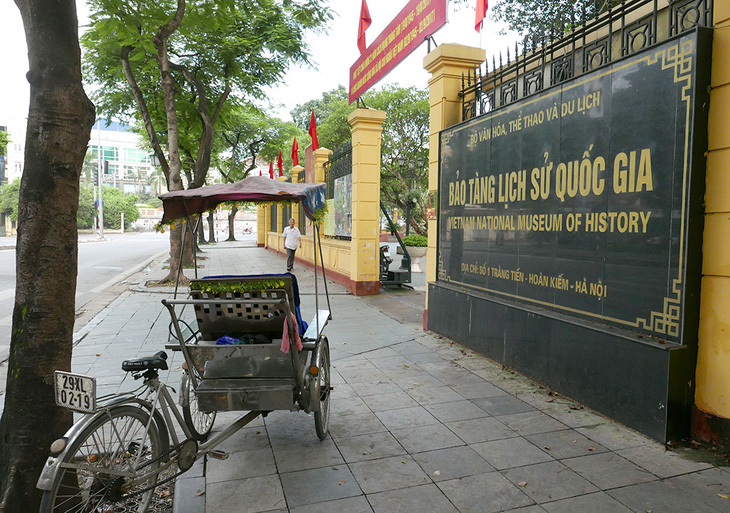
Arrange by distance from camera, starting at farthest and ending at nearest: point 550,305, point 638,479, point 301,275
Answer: point 301,275 → point 550,305 → point 638,479

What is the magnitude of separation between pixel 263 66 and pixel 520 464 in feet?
45.2

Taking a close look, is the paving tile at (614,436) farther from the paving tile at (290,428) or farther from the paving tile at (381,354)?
the paving tile at (381,354)

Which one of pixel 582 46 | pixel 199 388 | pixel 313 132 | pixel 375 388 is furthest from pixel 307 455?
pixel 313 132

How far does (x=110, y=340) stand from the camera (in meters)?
7.38

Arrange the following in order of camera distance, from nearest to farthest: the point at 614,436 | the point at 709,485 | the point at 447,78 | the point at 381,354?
the point at 709,485
the point at 614,436
the point at 381,354
the point at 447,78

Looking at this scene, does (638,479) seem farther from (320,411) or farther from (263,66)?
(263,66)

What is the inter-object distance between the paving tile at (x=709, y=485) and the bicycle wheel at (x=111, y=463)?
3245 millimetres

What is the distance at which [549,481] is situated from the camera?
3344mm

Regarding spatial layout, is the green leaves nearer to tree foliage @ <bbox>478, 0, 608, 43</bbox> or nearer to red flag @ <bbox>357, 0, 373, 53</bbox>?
red flag @ <bbox>357, 0, 373, 53</bbox>

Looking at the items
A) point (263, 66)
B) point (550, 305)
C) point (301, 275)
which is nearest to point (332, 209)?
point (301, 275)

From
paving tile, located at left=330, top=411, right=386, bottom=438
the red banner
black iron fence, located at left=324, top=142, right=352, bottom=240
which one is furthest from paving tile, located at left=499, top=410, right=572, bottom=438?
black iron fence, located at left=324, top=142, right=352, bottom=240

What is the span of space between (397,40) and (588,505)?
7.78 m

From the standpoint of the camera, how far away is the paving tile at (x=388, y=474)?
332 cm

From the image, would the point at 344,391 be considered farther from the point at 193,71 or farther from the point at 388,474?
the point at 193,71
